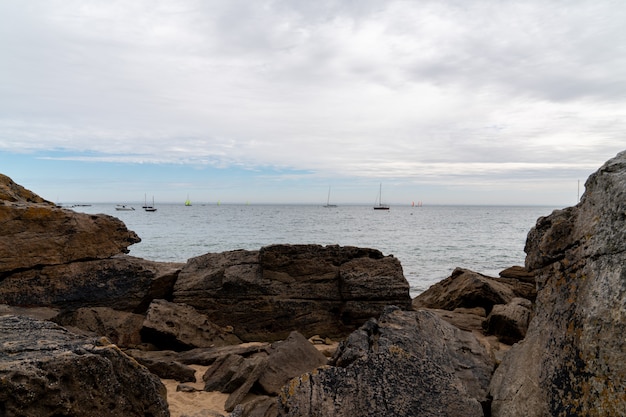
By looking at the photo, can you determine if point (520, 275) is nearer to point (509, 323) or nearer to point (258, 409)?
point (509, 323)

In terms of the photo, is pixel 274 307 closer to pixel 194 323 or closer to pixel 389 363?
pixel 194 323

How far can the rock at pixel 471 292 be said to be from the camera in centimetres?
1171

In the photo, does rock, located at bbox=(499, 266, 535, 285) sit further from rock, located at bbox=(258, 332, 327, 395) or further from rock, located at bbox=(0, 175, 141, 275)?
rock, located at bbox=(0, 175, 141, 275)

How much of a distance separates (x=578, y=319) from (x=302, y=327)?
6.80 meters

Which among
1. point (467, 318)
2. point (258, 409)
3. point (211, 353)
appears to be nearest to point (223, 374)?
point (211, 353)

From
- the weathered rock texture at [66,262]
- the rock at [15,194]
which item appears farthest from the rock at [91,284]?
the rock at [15,194]

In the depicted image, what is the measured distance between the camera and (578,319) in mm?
3834

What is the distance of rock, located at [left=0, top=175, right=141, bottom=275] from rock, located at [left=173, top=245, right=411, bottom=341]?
76.1 inches

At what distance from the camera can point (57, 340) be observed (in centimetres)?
438

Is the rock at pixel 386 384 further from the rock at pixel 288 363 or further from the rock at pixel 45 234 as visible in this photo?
the rock at pixel 45 234

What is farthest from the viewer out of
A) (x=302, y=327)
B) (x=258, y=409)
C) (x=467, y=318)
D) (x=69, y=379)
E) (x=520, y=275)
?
(x=520, y=275)

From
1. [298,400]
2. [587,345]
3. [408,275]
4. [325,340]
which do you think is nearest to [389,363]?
[298,400]

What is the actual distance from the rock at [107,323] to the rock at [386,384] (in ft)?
17.6

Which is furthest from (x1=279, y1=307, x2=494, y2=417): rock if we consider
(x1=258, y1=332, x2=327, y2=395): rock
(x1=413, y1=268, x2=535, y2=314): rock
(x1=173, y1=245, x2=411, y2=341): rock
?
(x1=413, y1=268, x2=535, y2=314): rock
